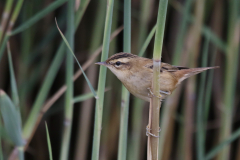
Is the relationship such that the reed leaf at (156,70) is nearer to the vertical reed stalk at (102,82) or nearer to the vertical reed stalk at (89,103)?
→ the vertical reed stalk at (102,82)

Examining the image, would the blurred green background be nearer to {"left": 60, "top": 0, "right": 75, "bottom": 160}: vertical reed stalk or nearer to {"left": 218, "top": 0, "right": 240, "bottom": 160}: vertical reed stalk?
{"left": 218, "top": 0, "right": 240, "bottom": 160}: vertical reed stalk

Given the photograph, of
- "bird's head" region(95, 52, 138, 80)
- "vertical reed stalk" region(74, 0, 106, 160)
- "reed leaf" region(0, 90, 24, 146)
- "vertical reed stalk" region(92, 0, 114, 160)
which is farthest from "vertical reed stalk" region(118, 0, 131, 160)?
"vertical reed stalk" region(74, 0, 106, 160)

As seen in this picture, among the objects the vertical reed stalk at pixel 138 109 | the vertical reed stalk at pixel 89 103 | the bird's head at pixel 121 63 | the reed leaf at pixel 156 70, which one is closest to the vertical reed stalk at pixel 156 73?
the reed leaf at pixel 156 70

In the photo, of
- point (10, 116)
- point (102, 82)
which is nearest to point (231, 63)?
point (102, 82)

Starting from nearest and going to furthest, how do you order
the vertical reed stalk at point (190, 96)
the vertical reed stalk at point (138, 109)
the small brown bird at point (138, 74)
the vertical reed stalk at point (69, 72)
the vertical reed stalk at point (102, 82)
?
the vertical reed stalk at point (102, 82), the vertical reed stalk at point (69, 72), the small brown bird at point (138, 74), the vertical reed stalk at point (138, 109), the vertical reed stalk at point (190, 96)

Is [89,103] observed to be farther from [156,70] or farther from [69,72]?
[156,70]

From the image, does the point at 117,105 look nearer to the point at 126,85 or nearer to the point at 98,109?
the point at 126,85

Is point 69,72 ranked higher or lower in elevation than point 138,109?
higher

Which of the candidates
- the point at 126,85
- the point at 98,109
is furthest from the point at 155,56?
the point at 126,85
